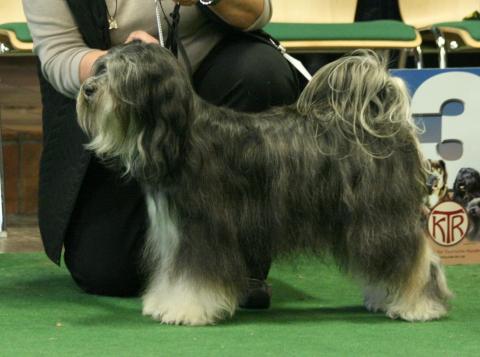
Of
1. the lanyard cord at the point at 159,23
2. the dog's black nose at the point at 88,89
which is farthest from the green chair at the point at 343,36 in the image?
the dog's black nose at the point at 88,89

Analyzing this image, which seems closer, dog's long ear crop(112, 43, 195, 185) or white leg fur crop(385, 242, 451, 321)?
dog's long ear crop(112, 43, 195, 185)

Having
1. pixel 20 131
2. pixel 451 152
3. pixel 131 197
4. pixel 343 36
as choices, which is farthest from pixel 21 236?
pixel 451 152

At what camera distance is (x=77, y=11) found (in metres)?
3.02

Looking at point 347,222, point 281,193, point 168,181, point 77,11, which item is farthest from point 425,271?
point 77,11

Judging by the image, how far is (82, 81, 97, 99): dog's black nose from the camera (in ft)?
8.48

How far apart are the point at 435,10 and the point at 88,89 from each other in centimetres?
265

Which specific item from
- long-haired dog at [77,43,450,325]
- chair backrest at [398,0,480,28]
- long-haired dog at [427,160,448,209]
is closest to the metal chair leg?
chair backrest at [398,0,480,28]

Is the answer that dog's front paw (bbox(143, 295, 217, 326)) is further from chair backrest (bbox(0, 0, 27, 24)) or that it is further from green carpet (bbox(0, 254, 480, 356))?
chair backrest (bbox(0, 0, 27, 24))

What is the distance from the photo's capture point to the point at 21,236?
14.3ft

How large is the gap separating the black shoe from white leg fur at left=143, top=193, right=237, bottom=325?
0.63ft

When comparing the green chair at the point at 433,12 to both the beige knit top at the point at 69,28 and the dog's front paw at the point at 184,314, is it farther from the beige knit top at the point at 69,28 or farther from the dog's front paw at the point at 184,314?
the dog's front paw at the point at 184,314

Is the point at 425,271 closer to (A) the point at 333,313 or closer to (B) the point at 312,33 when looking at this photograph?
(A) the point at 333,313

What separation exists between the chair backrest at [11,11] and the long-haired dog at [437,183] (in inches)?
71.5

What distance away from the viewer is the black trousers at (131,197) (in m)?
3.09
